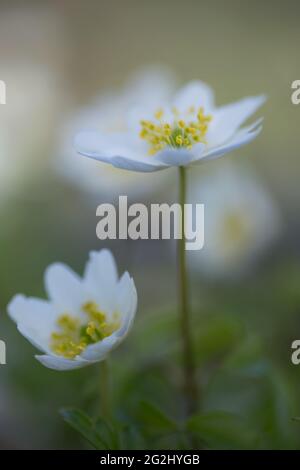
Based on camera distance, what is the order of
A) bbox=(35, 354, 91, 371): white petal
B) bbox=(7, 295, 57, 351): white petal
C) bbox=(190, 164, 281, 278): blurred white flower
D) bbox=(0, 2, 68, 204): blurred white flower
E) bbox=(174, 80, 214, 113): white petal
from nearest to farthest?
bbox=(35, 354, 91, 371): white petal → bbox=(7, 295, 57, 351): white petal → bbox=(174, 80, 214, 113): white petal → bbox=(190, 164, 281, 278): blurred white flower → bbox=(0, 2, 68, 204): blurred white flower

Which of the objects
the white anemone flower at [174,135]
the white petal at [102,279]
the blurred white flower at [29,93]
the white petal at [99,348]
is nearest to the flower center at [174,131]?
the white anemone flower at [174,135]

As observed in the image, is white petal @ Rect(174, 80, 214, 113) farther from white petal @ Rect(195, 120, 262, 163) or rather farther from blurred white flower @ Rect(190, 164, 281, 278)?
blurred white flower @ Rect(190, 164, 281, 278)

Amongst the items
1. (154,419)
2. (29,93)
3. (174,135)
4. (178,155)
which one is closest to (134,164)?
(178,155)

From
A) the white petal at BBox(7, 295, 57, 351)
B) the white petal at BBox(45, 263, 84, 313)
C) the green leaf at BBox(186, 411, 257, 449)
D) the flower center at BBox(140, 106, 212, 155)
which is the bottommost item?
the green leaf at BBox(186, 411, 257, 449)

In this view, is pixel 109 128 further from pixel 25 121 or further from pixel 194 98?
pixel 194 98

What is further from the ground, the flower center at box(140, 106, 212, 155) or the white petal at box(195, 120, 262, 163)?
the flower center at box(140, 106, 212, 155)

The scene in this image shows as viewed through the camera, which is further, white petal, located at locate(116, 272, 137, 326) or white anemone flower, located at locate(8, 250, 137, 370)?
white anemone flower, located at locate(8, 250, 137, 370)

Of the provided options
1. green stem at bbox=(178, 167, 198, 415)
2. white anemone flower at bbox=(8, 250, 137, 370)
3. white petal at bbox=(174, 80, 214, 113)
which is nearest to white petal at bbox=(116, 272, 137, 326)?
white anemone flower at bbox=(8, 250, 137, 370)

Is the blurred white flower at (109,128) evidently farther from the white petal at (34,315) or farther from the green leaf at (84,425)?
the green leaf at (84,425)
